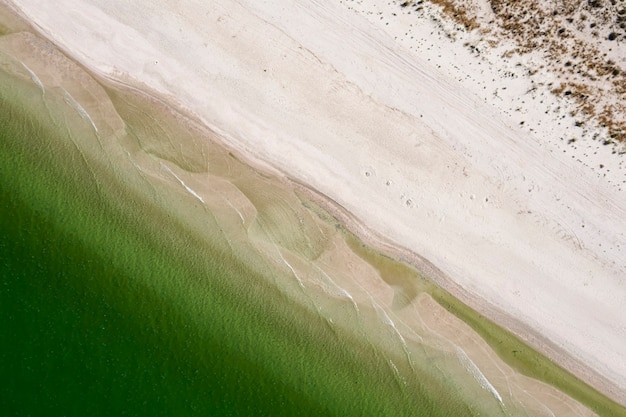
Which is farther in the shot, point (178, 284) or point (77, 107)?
point (178, 284)

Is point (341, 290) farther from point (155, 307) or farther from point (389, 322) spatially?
point (155, 307)

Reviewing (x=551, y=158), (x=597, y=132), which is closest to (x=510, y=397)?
(x=551, y=158)

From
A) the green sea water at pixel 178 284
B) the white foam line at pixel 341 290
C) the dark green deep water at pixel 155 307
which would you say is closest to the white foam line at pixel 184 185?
the green sea water at pixel 178 284

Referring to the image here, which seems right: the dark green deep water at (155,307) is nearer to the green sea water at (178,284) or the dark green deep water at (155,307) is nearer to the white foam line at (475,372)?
the green sea water at (178,284)

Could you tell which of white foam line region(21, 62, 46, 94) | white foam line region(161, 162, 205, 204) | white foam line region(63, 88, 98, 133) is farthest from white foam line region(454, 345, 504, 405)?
white foam line region(21, 62, 46, 94)

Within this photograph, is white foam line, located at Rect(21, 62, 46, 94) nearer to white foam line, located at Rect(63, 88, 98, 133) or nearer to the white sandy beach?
white foam line, located at Rect(63, 88, 98, 133)

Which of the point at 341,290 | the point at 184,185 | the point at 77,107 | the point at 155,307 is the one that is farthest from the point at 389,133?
the point at 77,107
